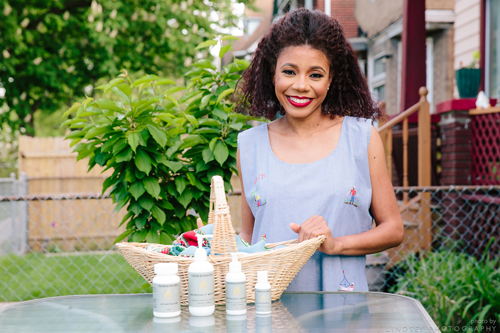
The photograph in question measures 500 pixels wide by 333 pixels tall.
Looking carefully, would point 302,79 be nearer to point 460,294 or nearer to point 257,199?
point 257,199

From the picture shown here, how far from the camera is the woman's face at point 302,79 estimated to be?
1695mm

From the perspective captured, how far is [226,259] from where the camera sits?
133cm

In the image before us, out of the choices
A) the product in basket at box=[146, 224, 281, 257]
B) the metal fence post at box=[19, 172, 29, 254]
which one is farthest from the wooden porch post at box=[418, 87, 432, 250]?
the metal fence post at box=[19, 172, 29, 254]

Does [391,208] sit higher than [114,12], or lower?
lower

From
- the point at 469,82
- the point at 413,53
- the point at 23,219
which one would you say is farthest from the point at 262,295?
the point at 23,219

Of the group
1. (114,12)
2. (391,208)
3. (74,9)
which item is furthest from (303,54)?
(74,9)

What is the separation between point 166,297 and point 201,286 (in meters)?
0.10

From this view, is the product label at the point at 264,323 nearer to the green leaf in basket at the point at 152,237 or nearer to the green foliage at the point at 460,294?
the green leaf in basket at the point at 152,237

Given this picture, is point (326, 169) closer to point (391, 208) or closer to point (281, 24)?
point (391, 208)

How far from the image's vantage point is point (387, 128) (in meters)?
5.64

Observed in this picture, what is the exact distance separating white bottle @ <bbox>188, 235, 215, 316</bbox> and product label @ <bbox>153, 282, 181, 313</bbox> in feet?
0.13

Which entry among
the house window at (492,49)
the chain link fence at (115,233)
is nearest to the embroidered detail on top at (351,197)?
the chain link fence at (115,233)

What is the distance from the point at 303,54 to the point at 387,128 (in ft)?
13.8

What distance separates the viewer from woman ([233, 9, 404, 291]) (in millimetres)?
1697
